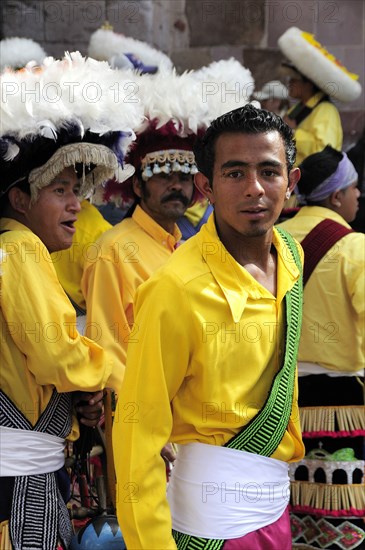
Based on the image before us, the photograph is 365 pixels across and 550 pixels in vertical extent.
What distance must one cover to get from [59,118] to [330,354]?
76.3 inches

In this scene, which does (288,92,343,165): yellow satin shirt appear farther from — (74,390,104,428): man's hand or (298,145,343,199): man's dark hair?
(74,390,104,428): man's hand

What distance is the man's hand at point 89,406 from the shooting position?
313 centimetres

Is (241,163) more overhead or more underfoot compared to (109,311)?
more overhead

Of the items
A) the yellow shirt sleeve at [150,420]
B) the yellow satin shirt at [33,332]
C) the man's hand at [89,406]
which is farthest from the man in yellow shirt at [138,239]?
the yellow shirt sleeve at [150,420]

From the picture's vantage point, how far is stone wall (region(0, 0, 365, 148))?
7320mm

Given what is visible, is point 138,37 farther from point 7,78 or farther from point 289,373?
point 289,373

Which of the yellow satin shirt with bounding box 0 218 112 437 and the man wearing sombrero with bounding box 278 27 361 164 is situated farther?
the man wearing sombrero with bounding box 278 27 361 164

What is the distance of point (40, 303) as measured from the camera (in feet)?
9.36

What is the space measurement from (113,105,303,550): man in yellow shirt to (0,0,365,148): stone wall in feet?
16.8

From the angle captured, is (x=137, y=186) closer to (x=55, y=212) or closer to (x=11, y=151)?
(x=55, y=212)

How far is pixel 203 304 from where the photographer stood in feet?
7.66

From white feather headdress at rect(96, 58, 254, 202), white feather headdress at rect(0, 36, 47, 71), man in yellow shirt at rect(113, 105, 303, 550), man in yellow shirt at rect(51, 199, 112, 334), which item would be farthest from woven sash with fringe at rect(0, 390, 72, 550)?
white feather headdress at rect(0, 36, 47, 71)

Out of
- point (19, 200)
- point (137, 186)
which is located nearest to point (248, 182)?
point (19, 200)

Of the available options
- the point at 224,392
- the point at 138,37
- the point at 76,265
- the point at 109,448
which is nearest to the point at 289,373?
the point at 224,392
